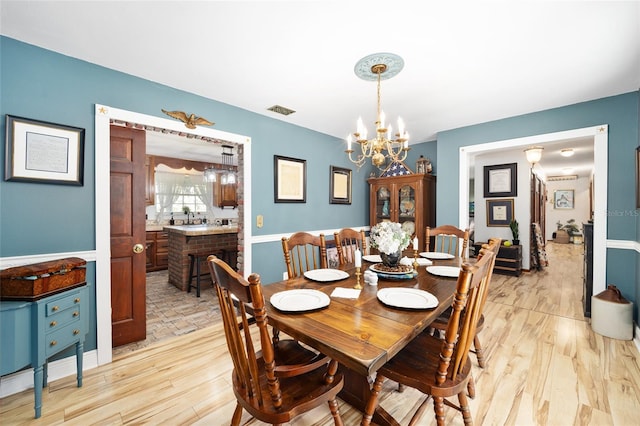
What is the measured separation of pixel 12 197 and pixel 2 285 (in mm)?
619

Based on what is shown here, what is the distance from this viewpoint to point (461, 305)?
106 cm

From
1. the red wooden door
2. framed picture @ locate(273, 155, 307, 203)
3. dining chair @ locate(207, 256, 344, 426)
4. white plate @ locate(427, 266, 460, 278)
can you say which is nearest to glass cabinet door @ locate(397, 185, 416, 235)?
framed picture @ locate(273, 155, 307, 203)

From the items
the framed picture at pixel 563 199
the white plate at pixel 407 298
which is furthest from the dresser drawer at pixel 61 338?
the framed picture at pixel 563 199

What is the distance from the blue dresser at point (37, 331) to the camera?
5.06 feet

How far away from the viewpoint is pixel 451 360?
49.5 inches

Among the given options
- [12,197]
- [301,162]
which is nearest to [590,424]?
[301,162]

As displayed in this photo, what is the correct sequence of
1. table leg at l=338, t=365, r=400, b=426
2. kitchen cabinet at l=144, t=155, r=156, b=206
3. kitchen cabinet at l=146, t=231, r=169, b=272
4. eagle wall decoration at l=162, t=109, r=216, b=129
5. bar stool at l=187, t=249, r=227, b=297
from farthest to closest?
kitchen cabinet at l=144, t=155, r=156, b=206 → kitchen cabinet at l=146, t=231, r=169, b=272 → bar stool at l=187, t=249, r=227, b=297 → eagle wall decoration at l=162, t=109, r=216, b=129 → table leg at l=338, t=365, r=400, b=426

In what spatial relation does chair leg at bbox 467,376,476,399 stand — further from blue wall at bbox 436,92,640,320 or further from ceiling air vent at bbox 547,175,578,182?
ceiling air vent at bbox 547,175,578,182

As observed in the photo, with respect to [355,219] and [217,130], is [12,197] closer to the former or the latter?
[217,130]

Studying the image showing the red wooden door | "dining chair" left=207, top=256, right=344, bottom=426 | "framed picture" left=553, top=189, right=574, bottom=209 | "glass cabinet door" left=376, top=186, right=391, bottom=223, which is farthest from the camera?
"framed picture" left=553, top=189, right=574, bottom=209

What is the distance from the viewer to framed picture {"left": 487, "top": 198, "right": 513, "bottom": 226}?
5.18 metres

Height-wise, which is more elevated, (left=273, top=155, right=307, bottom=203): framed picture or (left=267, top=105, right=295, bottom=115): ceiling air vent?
(left=267, top=105, right=295, bottom=115): ceiling air vent

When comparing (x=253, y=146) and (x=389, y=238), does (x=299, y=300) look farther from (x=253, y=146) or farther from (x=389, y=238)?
(x=253, y=146)

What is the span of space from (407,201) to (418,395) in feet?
9.99
